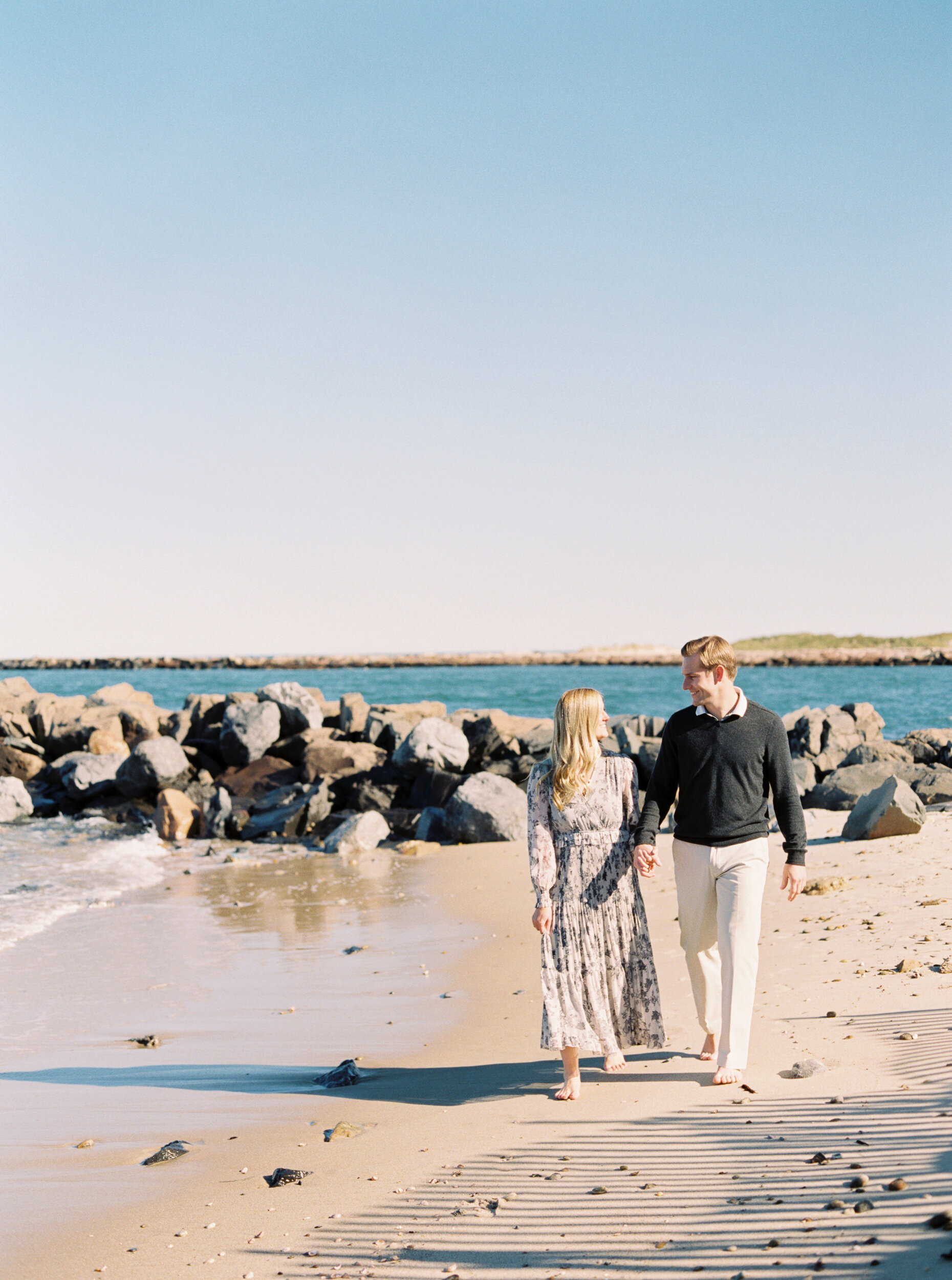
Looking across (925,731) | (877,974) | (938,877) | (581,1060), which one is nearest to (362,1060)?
(581,1060)

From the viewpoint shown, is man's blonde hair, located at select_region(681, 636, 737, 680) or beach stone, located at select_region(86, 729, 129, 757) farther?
beach stone, located at select_region(86, 729, 129, 757)

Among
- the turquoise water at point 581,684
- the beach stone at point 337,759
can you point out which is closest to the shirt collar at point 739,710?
the beach stone at point 337,759

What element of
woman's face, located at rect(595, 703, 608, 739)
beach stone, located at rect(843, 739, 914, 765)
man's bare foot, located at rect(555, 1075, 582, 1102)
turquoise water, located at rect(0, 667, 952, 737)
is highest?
woman's face, located at rect(595, 703, 608, 739)

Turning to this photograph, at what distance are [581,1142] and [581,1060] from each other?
1.22 metres

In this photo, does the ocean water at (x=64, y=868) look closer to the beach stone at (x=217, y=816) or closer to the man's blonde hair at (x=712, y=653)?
the beach stone at (x=217, y=816)

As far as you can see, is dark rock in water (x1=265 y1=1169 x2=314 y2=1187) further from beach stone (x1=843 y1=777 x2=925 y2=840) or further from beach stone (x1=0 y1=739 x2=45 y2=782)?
beach stone (x1=0 y1=739 x2=45 y2=782)

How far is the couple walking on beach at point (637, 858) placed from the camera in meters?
4.62

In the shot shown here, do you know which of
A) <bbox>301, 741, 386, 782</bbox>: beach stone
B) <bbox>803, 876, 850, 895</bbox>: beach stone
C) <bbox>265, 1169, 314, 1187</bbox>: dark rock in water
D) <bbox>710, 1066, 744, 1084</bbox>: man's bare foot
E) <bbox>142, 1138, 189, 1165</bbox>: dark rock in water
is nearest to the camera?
<bbox>265, 1169, 314, 1187</bbox>: dark rock in water

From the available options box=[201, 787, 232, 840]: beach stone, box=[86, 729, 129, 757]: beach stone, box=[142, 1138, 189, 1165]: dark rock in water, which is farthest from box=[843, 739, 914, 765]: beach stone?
box=[86, 729, 129, 757]: beach stone

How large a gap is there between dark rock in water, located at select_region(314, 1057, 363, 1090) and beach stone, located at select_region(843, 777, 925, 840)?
5926mm

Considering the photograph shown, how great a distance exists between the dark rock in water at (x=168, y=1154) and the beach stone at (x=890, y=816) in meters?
6.95

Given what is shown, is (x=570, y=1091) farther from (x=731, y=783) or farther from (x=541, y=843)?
(x=731, y=783)

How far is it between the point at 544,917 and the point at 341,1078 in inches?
59.0

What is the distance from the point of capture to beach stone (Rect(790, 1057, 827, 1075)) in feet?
15.0
